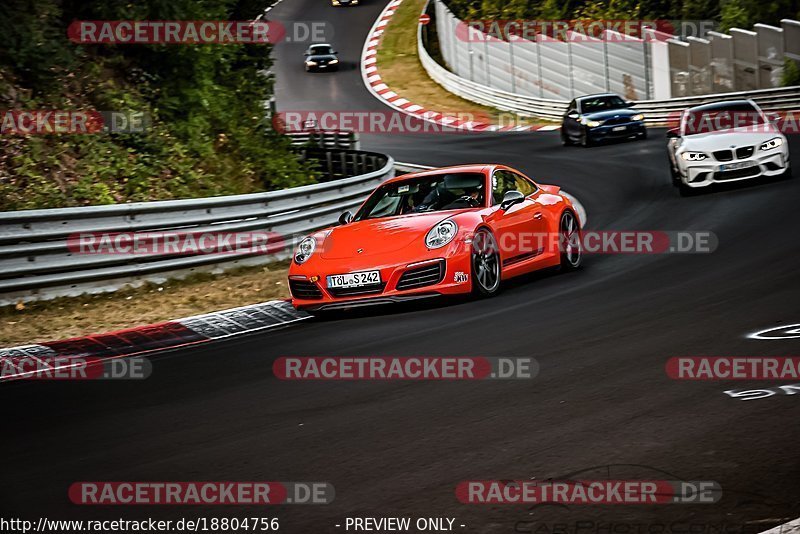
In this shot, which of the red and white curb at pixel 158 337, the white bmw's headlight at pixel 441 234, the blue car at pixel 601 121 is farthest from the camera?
the blue car at pixel 601 121

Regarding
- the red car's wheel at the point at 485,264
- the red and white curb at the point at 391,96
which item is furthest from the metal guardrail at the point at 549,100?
the red car's wheel at the point at 485,264

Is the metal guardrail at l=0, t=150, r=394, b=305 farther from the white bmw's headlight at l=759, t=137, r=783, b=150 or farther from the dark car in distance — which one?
the dark car in distance

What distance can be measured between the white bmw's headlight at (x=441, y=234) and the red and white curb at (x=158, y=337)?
5.12ft

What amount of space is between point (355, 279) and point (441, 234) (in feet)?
2.85

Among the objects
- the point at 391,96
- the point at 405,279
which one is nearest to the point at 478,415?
the point at 405,279

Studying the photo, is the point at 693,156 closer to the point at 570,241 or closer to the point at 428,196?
the point at 570,241

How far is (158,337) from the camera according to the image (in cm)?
1024

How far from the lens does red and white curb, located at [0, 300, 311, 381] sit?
9.64 meters

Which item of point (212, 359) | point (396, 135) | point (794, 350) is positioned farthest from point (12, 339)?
point (396, 135)

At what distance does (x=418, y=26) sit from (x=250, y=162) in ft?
131

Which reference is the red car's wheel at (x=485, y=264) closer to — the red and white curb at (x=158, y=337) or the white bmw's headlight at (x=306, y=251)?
the white bmw's headlight at (x=306, y=251)

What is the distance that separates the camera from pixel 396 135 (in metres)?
38.6

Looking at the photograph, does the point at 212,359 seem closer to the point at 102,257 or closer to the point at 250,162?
the point at 102,257

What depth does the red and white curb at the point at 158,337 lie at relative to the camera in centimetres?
964
